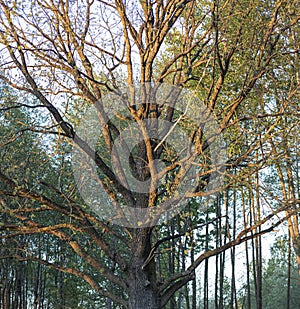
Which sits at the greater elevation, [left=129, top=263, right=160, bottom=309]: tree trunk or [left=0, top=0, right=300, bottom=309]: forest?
[left=0, top=0, right=300, bottom=309]: forest

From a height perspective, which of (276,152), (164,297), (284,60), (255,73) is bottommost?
Answer: (164,297)

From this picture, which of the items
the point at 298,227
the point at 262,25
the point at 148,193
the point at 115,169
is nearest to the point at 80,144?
the point at 115,169

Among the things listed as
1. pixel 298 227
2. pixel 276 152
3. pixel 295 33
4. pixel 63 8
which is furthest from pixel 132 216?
pixel 298 227

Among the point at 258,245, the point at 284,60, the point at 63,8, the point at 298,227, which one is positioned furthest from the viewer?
the point at 258,245

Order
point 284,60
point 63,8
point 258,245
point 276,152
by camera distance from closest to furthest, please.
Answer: point 276,152 → point 63,8 → point 284,60 → point 258,245

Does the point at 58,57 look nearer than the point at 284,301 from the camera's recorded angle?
Yes

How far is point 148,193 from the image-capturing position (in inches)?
293

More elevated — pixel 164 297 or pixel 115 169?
pixel 115 169

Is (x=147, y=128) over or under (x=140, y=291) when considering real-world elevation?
over

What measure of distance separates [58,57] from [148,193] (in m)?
2.54

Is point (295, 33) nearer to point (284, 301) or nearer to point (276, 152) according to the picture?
point (276, 152)

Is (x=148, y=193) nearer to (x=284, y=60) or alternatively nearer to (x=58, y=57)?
(x=58, y=57)

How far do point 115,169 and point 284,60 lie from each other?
3.30 m

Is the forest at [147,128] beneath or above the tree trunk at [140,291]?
above
